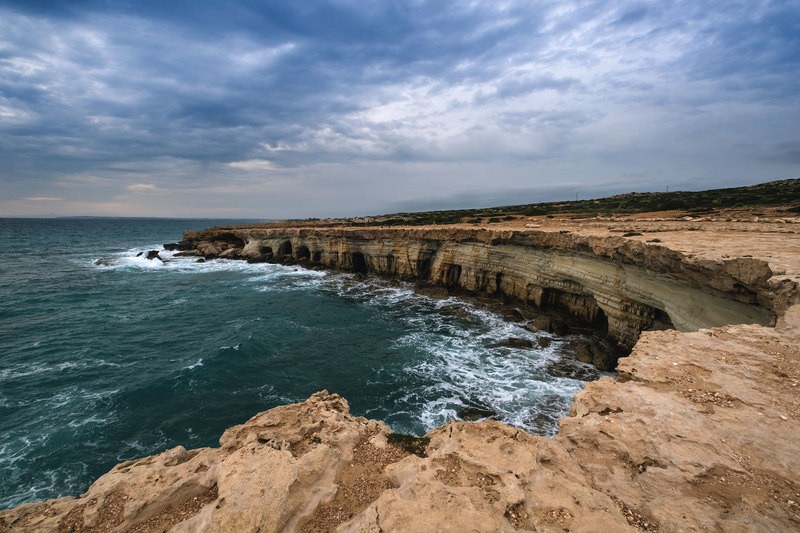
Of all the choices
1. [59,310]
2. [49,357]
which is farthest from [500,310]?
[59,310]

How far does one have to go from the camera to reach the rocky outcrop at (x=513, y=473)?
14.5ft

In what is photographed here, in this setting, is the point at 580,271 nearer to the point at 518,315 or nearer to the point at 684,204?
the point at 518,315

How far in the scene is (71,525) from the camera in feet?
16.7

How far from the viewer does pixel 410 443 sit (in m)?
6.47

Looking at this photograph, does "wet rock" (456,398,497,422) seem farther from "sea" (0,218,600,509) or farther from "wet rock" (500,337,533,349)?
"wet rock" (500,337,533,349)

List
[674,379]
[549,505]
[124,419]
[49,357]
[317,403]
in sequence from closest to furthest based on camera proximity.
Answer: [549,505] → [674,379] → [317,403] → [124,419] → [49,357]

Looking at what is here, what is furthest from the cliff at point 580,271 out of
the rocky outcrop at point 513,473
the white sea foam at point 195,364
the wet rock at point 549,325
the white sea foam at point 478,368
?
the white sea foam at point 195,364

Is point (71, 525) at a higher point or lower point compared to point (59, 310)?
higher

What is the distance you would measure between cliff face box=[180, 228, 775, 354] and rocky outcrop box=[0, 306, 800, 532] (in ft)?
18.1

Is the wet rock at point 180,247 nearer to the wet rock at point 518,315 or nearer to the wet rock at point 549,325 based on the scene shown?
the wet rock at point 518,315

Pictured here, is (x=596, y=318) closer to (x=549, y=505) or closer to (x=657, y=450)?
(x=657, y=450)

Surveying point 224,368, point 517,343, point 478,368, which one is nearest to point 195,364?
point 224,368

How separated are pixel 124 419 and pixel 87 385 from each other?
165 inches

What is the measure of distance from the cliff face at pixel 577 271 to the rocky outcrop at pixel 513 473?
5528 mm
